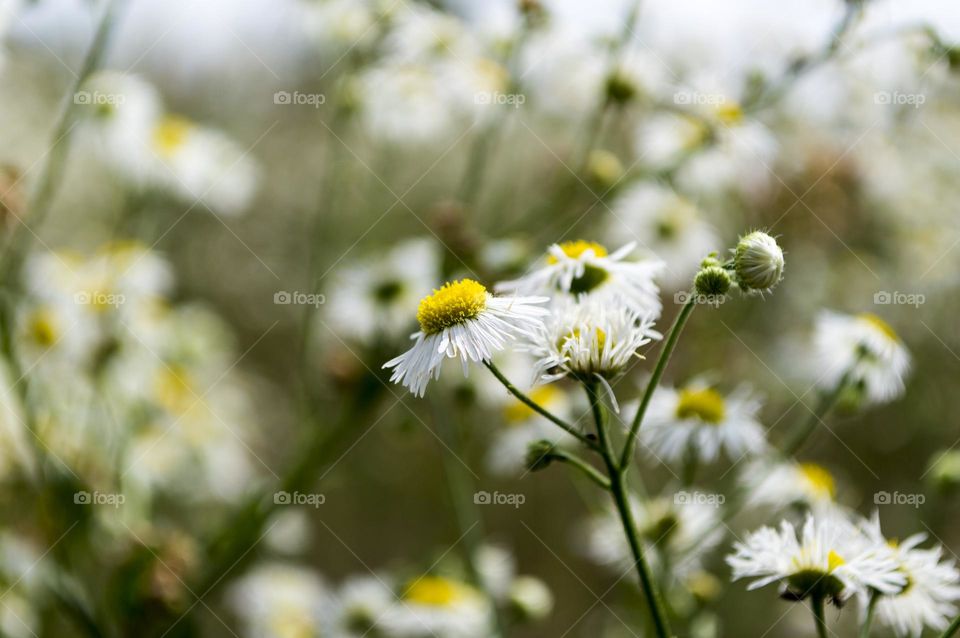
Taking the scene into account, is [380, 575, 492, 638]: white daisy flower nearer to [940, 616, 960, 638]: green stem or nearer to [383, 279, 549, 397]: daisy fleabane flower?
[383, 279, 549, 397]: daisy fleabane flower

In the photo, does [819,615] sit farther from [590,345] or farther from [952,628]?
[590,345]

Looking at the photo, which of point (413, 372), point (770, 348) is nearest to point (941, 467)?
point (413, 372)

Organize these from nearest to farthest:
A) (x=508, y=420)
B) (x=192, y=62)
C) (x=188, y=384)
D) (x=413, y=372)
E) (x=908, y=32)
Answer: (x=413, y=372) < (x=908, y=32) < (x=508, y=420) < (x=188, y=384) < (x=192, y=62)

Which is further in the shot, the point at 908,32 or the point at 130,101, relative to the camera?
the point at 130,101

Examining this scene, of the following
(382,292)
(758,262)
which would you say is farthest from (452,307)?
(382,292)

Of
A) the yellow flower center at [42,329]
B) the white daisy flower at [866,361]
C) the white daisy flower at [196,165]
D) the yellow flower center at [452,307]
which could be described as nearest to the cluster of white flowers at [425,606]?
the yellow flower center at [452,307]

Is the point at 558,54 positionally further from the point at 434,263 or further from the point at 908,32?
the point at 908,32
